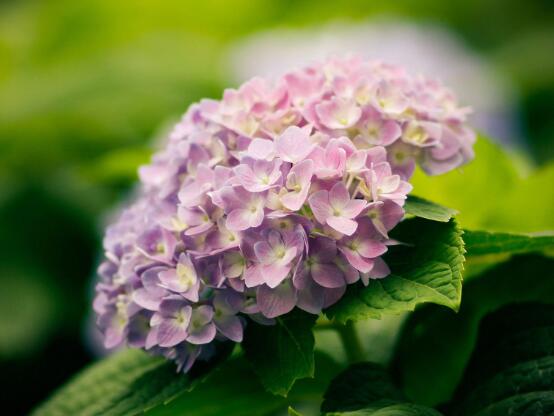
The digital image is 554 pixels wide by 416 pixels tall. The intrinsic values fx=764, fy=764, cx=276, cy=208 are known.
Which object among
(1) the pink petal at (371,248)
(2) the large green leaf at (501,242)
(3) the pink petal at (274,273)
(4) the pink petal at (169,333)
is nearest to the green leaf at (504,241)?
(2) the large green leaf at (501,242)

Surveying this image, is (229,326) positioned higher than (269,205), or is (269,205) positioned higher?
(269,205)

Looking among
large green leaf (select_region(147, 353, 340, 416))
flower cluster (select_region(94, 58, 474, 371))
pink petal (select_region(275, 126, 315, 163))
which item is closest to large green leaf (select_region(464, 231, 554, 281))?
flower cluster (select_region(94, 58, 474, 371))

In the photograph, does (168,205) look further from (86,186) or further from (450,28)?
(450,28)

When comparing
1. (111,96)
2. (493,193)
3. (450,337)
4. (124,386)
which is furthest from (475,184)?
(111,96)

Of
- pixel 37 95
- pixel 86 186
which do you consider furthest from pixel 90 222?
pixel 37 95

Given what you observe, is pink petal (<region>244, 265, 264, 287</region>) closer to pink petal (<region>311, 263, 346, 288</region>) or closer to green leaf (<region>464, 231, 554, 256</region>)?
pink petal (<region>311, 263, 346, 288</region>)

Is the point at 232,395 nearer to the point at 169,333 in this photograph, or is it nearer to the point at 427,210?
the point at 169,333
